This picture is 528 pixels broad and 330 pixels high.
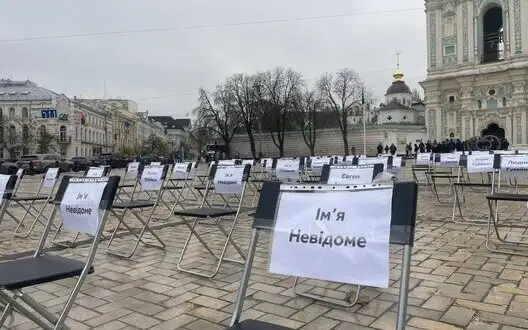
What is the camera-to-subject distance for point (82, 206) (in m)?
3.59

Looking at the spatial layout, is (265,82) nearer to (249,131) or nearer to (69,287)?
(249,131)

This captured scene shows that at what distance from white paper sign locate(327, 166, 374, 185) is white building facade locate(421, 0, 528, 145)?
43643mm

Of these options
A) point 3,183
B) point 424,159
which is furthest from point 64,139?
point 3,183

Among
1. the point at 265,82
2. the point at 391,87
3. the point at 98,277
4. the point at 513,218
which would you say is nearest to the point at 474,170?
the point at 513,218

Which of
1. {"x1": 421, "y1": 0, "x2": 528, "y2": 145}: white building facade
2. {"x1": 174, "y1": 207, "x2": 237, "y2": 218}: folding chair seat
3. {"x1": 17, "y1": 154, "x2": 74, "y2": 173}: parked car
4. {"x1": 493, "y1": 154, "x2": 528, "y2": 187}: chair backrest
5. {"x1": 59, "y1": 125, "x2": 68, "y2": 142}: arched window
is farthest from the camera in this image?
{"x1": 59, "y1": 125, "x2": 68, "y2": 142}: arched window

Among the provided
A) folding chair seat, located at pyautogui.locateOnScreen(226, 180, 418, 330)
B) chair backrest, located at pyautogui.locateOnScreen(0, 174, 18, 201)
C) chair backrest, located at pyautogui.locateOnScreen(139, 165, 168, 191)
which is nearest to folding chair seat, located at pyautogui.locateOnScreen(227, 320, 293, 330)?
folding chair seat, located at pyautogui.locateOnScreen(226, 180, 418, 330)

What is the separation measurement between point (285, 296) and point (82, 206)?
1.87 m

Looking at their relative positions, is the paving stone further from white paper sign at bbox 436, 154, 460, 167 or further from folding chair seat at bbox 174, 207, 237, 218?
white paper sign at bbox 436, 154, 460, 167

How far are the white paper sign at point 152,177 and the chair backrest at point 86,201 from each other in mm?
3370

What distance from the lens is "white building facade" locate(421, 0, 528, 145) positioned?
4459 centimetres

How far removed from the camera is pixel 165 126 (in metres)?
175

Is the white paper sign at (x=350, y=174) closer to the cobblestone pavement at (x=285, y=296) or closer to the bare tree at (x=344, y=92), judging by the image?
the cobblestone pavement at (x=285, y=296)

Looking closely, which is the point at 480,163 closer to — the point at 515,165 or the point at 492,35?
the point at 515,165

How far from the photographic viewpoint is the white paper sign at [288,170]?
11094 mm
